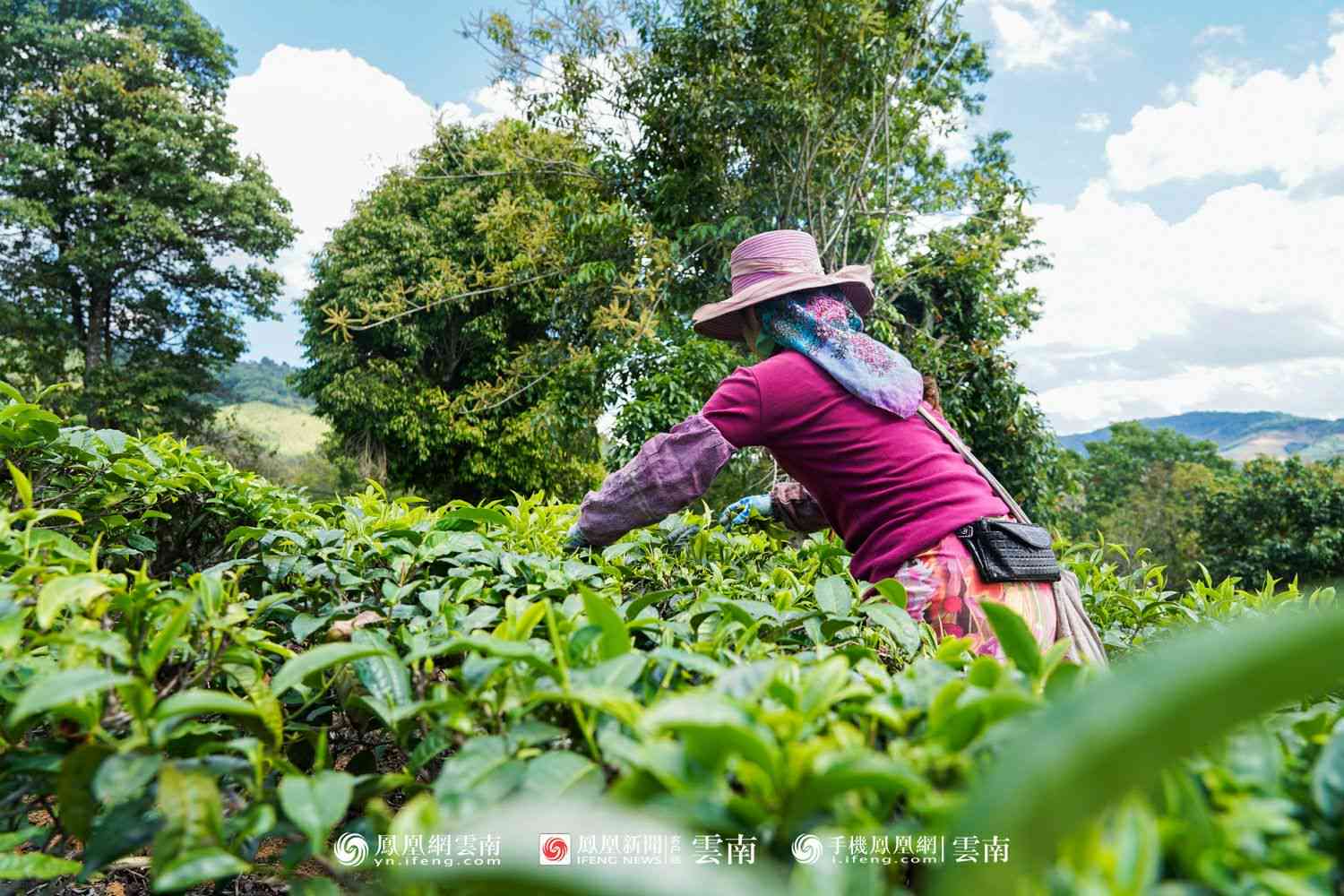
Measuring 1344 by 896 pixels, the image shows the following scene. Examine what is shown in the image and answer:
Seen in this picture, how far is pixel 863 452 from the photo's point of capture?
1.91 m

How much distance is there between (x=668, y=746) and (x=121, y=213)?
72.9ft

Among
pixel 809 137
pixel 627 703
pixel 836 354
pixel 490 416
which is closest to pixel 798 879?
pixel 627 703

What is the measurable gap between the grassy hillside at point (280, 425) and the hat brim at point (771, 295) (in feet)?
58.1

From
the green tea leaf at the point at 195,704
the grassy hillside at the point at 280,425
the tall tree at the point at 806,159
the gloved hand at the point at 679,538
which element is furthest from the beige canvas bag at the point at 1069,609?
the grassy hillside at the point at 280,425

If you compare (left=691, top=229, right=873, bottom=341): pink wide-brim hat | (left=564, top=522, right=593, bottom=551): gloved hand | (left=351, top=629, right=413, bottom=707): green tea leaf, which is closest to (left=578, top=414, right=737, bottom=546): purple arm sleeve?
(left=564, top=522, right=593, bottom=551): gloved hand

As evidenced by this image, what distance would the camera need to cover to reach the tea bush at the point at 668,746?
0.33 meters

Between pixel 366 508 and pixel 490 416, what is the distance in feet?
47.9

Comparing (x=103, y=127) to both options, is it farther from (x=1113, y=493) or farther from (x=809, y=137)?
(x=1113, y=493)

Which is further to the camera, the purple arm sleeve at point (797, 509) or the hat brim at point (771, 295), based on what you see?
the purple arm sleeve at point (797, 509)

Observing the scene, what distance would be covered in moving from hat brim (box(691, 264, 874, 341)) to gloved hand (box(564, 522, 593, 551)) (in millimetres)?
756

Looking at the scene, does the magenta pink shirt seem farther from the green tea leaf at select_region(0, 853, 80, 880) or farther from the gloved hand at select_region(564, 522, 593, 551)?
the green tea leaf at select_region(0, 853, 80, 880)

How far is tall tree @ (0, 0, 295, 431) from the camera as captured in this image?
57.8ft

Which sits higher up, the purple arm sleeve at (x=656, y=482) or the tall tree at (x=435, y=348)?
the tall tree at (x=435, y=348)

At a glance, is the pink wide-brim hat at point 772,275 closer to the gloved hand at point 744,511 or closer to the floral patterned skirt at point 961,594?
the gloved hand at point 744,511
